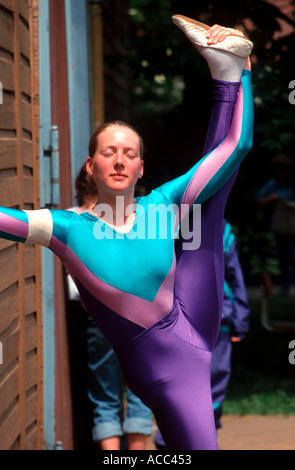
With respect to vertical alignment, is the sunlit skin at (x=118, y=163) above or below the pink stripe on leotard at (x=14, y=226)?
above

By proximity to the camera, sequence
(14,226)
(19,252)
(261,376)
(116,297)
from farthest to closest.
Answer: (261,376) → (19,252) → (116,297) → (14,226)

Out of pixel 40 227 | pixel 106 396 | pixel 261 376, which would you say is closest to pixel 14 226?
pixel 40 227

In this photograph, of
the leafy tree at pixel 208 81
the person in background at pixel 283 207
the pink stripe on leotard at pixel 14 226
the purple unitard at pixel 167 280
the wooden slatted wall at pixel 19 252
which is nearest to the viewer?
the pink stripe on leotard at pixel 14 226

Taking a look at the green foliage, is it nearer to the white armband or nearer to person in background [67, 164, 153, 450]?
person in background [67, 164, 153, 450]

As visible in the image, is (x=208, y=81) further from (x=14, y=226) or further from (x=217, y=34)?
(x=14, y=226)

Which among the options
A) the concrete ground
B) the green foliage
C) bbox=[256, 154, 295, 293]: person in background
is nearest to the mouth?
the concrete ground

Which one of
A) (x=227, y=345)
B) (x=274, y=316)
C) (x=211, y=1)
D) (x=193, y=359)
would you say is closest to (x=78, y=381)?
(x=227, y=345)

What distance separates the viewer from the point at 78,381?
183 inches

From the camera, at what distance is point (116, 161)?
8.57 feet

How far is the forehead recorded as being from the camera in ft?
8.70

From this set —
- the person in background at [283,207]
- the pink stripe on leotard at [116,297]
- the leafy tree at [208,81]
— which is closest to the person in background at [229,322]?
the leafy tree at [208,81]

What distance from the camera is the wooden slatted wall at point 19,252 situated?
3.13 m

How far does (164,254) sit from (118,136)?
44cm

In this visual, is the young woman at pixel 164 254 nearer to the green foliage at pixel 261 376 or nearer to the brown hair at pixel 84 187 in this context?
the brown hair at pixel 84 187
